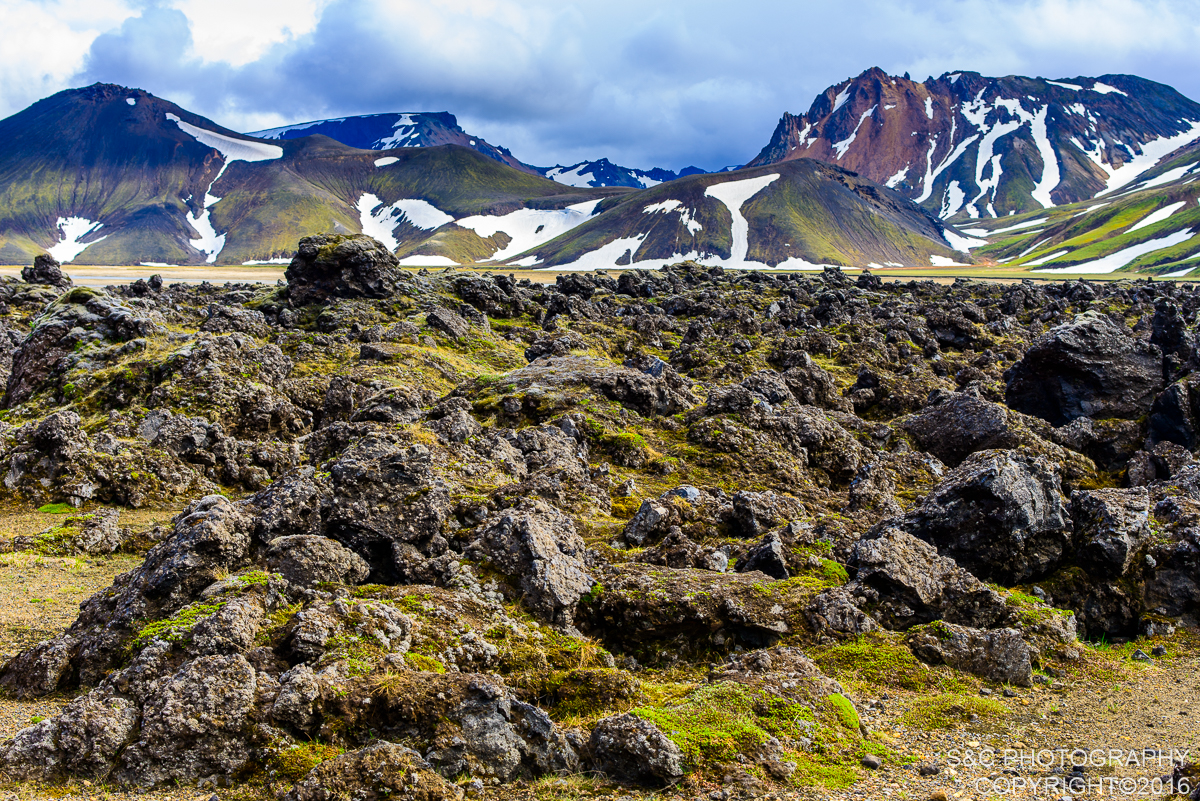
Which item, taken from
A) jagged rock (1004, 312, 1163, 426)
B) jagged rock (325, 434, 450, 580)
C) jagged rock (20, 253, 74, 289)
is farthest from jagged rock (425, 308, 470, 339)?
jagged rock (20, 253, 74, 289)

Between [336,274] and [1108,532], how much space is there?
4912 cm

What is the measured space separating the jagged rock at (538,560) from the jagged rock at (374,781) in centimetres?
455

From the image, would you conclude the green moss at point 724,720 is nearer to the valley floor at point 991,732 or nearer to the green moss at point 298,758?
the valley floor at point 991,732

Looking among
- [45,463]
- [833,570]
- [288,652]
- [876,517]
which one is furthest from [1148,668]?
[45,463]

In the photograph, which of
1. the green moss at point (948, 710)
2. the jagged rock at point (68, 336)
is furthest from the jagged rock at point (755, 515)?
the jagged rock at point (68, 336)

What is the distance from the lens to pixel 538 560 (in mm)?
13867

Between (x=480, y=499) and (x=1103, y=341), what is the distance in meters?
26.4

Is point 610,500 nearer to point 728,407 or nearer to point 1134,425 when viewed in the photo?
point 728,407

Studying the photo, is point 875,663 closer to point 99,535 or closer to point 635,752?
point 635,752

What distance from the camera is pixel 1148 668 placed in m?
13.2

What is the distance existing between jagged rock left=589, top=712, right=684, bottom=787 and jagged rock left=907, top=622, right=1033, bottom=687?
230 inches

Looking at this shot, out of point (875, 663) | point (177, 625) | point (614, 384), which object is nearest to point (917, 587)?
point (875, 663)

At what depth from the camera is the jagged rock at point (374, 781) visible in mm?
8781

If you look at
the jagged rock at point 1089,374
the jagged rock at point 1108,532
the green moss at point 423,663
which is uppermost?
the jagged rock at point 1089,374
